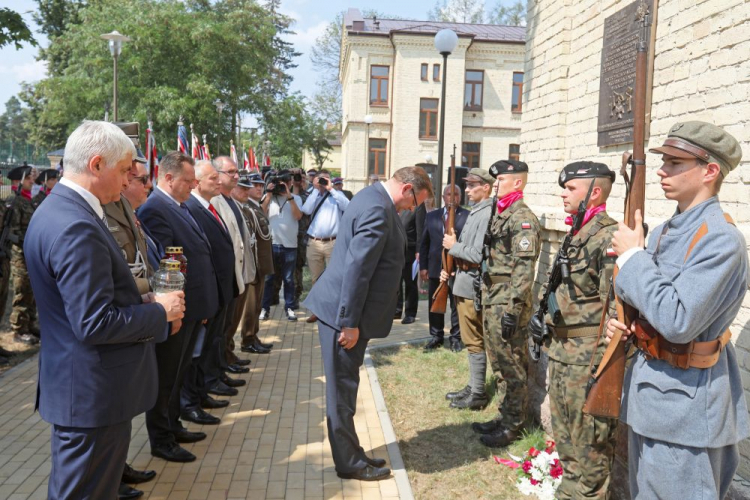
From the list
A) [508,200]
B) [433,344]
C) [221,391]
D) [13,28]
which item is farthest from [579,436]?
[13,28]

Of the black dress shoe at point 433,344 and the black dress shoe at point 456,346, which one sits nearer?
the black dress shoe at point 456,346

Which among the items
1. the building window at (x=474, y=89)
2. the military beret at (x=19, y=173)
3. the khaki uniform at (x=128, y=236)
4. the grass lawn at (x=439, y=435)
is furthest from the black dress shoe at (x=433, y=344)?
the building window at (x=474, y=89)

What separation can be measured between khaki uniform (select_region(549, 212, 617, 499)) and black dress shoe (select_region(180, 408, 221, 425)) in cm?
307

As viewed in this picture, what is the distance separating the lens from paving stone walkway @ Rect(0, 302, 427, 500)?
13.7 ft

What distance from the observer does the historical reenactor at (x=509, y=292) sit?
15.8 feet

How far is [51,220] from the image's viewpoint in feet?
8.29

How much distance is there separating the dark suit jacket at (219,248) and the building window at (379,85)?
3089 centimetres

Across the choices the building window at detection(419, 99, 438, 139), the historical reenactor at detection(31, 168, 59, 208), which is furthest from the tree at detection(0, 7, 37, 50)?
the building window at detection(419, 99, 438, 139)

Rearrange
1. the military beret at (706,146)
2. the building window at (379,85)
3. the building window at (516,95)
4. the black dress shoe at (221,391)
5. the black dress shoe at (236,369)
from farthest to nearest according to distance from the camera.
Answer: the building window at (516,95)
the building window at (379,85)
the black dress shoe at (236,369)
the black dress shoe at (221,391)
the military beret at (706,146)

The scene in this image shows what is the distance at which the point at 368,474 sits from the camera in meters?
4.32

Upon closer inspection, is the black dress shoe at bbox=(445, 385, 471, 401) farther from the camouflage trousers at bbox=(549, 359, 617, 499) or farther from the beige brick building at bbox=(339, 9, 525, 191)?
the beige brick building at bbox=(339, 9, 525, 191)

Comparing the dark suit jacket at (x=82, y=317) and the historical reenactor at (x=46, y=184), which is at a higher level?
the historical reenactor at (x=46, y=184)

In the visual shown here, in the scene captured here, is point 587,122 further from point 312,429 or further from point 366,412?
point 312,429

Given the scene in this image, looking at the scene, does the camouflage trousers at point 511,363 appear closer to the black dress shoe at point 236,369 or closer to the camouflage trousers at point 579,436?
the camouflage trousers at point 579,436
